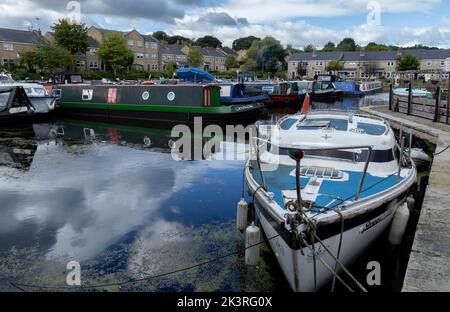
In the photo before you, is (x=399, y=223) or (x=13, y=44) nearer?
(x=399, y=223)

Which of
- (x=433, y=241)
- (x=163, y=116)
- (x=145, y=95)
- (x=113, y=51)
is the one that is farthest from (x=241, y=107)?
(x=113, y=51)

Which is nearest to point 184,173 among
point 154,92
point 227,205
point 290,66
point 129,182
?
point 129,182

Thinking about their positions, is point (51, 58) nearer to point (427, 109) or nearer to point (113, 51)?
point (113, 51)

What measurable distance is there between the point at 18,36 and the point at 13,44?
8.67ft

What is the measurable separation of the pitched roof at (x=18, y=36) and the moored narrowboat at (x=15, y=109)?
4533 centimetres

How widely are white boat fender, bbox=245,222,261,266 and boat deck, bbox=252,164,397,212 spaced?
584 mm

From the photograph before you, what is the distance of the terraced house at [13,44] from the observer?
59938mm

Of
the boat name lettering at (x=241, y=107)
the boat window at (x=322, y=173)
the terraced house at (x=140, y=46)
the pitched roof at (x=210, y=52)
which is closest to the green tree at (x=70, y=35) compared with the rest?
the terraced house at (x=140, y=46)

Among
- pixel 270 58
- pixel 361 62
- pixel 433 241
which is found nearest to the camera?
pixel 433 241

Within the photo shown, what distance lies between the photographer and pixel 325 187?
6.63 meters

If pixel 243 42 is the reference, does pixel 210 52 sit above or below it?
below

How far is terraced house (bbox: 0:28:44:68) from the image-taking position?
59938mm

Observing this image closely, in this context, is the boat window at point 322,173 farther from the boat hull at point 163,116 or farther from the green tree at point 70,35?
the green tree at point 70,35
